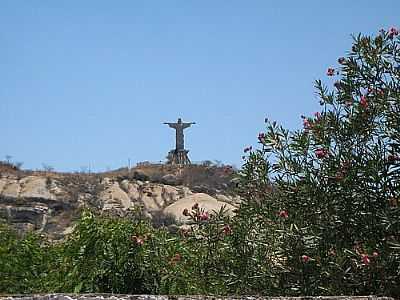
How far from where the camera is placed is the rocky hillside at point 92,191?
36.0 m

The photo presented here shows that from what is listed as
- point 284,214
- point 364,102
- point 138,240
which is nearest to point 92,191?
point 138,240

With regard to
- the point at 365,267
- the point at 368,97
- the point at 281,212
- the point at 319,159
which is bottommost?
the point at 365,267

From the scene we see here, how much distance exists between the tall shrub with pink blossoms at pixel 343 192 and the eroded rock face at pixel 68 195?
81.0ft

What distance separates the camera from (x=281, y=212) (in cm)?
834

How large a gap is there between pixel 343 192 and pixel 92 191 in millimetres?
35705

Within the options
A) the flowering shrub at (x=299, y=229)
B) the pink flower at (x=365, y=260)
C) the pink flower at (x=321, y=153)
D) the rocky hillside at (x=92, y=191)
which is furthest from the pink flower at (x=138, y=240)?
the rocky hillside at (x=92, y=191)

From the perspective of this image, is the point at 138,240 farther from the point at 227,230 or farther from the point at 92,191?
the point at 92,191

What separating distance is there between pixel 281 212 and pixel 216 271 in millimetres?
1054

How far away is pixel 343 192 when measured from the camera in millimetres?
7965

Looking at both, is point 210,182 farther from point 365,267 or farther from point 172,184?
point 365,267

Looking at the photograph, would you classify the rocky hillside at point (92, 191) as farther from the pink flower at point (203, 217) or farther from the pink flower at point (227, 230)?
the pink flower at point (227, 230)

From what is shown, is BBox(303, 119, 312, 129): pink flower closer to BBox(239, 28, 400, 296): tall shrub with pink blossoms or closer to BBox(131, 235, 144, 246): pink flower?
BBox(239, 28, 400, 296): tall shrub with pink blossoms

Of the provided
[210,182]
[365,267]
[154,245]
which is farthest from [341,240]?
[210,182]

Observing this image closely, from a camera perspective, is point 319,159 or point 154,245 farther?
point 154,245
